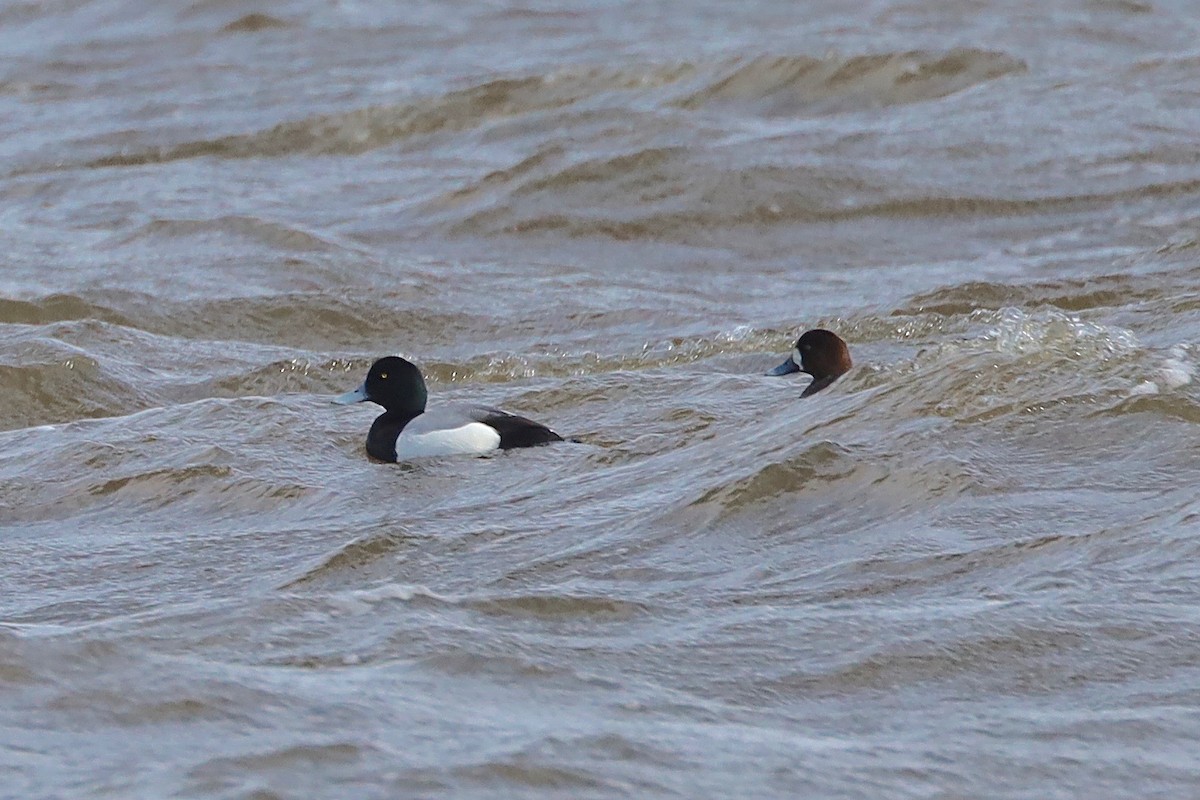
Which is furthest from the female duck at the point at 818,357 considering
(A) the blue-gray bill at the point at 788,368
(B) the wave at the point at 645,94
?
(B) the wave at the point at 645,94

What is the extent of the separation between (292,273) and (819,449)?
597cm

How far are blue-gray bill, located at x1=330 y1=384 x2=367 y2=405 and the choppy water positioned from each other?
15 centimetres

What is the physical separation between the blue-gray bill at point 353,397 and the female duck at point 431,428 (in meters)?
0.10

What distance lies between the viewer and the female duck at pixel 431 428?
7.93m

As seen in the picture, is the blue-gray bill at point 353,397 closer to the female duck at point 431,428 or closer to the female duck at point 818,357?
the female duck at point 431,428

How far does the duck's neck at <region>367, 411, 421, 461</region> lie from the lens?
818 centimetres

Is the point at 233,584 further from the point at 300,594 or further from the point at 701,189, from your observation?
the point at 701,189

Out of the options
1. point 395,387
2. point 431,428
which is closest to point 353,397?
point 395,387

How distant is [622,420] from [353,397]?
49.4 inches

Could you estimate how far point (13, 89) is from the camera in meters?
18.3

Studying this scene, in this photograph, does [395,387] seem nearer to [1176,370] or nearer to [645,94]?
[1176,370]

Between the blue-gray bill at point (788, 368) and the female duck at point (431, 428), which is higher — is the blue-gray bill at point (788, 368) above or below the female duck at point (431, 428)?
below

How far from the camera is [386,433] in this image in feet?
27.4

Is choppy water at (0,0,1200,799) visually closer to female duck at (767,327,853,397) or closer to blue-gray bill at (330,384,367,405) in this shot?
blue-gray bill at (330,384,367,405)
